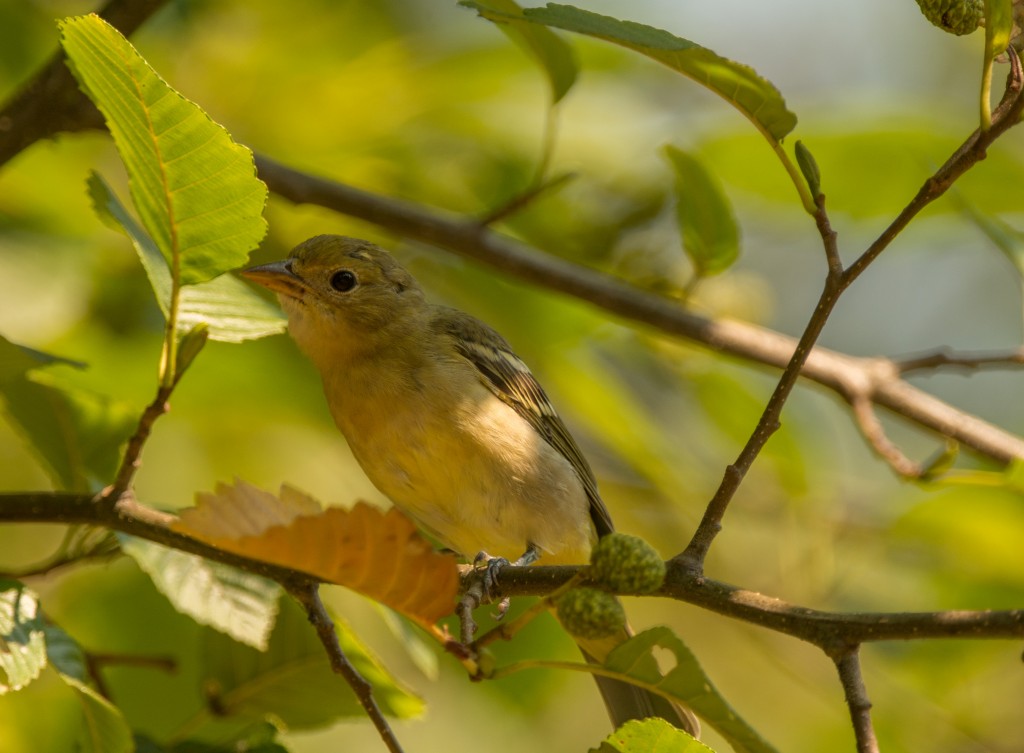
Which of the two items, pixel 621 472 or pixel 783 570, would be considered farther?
pixel 621 472

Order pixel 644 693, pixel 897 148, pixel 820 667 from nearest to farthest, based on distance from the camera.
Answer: pixel 644 693 < pixel 897 148 < pixel 820 667

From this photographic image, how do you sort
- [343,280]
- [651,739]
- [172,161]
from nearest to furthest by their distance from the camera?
[651,739] → [172,161] → [343,280]

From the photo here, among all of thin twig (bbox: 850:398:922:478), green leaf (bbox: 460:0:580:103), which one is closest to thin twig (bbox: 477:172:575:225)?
green leaf (bbox: 460:0:580:103)

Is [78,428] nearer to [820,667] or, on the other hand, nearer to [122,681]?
[122,681]

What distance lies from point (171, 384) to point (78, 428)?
2.45 feet

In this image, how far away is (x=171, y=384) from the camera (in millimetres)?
2736

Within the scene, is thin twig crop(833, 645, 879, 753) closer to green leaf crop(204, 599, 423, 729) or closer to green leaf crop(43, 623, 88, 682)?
green leaf crop(204, 599, 423, 729)

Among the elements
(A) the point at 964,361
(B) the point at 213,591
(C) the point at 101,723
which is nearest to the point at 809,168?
(B) the point at 213,591

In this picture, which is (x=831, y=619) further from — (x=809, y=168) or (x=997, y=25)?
(x=997, y=25)

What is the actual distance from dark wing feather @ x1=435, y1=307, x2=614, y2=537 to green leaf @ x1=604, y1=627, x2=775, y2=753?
7.56 feet

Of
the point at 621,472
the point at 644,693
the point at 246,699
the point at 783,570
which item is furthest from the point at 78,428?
the point at 621,472

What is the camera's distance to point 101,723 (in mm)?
2791

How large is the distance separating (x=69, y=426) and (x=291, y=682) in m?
1.00

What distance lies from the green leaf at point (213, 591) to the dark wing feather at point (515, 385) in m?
1.59
